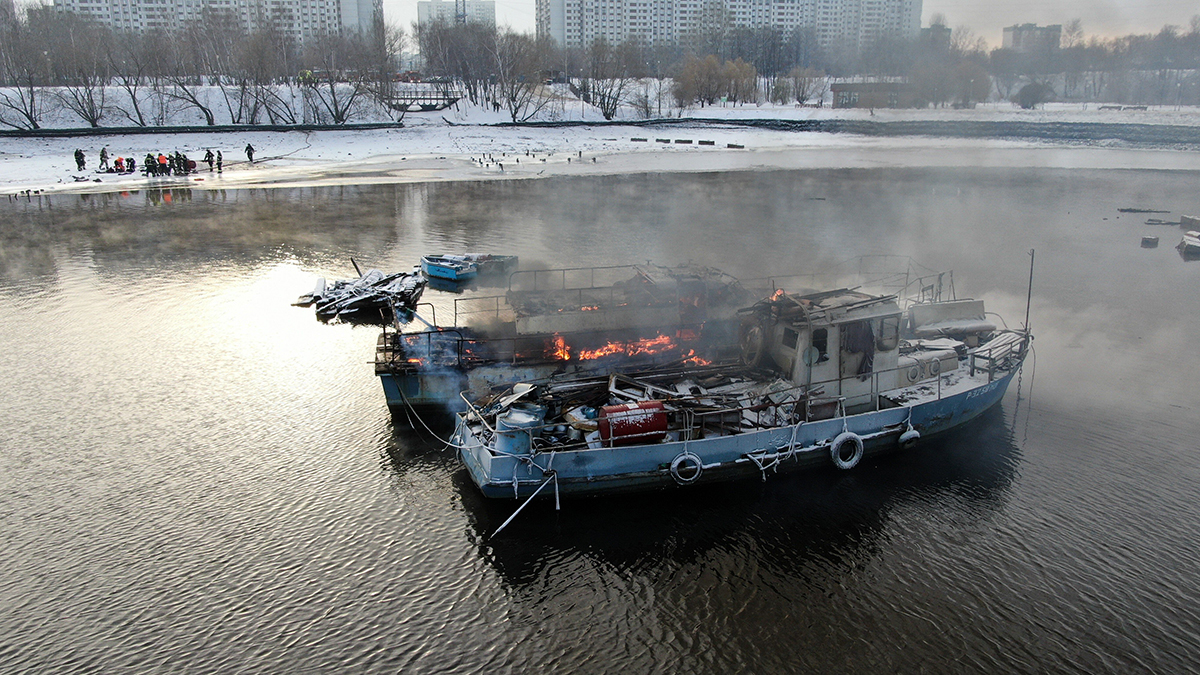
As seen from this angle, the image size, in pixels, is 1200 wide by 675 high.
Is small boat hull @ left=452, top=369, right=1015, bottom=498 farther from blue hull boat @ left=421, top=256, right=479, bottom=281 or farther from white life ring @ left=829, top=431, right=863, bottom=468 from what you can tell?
blue hull boat @ left=421, top=256, right=479, bottom=281

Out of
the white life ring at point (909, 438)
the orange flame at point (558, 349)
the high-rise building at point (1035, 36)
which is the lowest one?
the white life ring at point (909, 438)

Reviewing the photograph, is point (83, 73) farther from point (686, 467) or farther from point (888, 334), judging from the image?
point (888, 334)

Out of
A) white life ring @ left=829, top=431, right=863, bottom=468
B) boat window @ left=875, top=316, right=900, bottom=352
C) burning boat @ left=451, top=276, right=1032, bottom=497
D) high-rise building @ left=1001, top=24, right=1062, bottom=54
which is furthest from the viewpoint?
high-rise building @ left=1001, top=24, right=1062, bottom=54

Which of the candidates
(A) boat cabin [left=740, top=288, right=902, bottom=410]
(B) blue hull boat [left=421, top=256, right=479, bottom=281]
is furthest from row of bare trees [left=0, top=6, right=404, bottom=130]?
(A) boat cabin [left=740, top=288, right=902, bottom=410]

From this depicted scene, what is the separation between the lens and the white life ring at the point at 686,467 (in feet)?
56.6

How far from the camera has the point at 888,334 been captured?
65.9 ft

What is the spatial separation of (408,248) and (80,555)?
3004 cm

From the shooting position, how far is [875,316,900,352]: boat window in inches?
784

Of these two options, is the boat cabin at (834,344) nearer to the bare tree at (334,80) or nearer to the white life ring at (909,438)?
the white life ring at (909,438)

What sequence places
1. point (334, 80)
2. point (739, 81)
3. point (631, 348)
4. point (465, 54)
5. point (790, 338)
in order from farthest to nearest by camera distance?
point (739, 81)
point (465, 54)
point (334, 80)
point (631, 348)
point (790, 338)

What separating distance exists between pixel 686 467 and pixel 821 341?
5.09 metres

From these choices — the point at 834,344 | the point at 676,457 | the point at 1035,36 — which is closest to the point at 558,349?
the point at 676,457

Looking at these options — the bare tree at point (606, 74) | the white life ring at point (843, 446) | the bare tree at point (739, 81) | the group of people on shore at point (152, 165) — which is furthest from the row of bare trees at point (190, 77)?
the white life ring at point (843, 446)

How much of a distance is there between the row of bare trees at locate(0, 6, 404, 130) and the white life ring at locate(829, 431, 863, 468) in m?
90.1
